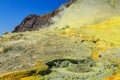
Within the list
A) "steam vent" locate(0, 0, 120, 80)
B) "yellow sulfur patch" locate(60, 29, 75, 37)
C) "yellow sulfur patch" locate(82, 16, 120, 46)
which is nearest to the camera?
"steam vent" locate(0, 0, 120, 80)

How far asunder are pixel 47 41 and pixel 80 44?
8.65ft

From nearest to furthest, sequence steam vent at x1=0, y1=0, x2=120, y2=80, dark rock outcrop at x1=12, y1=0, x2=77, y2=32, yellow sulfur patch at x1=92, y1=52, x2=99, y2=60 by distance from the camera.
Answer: steam vent at x1=0, y1=0, x2=120, y2=80
yellow sulfur patch at x1=92, y1=52, x2=99, y2=60
dark rock outcrop at x1=12, y1=0, x2=77, y2=32

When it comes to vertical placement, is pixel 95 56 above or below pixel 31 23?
below

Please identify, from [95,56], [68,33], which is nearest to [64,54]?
[95,56]

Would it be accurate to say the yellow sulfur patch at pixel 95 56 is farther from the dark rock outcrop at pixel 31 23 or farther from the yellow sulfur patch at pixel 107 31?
the dark rock outcrop at pixel 31 23

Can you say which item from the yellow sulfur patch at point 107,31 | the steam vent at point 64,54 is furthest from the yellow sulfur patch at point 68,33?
the yellow sulfur patch at point 107,31

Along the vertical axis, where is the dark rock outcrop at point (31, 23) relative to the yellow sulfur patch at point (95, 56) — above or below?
above

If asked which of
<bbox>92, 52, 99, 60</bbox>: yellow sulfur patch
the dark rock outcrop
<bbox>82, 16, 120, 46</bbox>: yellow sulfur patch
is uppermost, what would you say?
the dark rock outcrop

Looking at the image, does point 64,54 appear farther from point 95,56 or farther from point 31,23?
point 31,23

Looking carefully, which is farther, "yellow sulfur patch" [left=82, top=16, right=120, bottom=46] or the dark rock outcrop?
the dark rock outcrop

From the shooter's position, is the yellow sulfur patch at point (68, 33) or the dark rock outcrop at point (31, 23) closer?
the yellow sulfur patch at point (68, 33)

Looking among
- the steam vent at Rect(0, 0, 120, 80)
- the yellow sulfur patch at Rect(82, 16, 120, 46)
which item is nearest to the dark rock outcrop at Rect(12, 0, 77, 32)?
the yellow sulfur patch at Rect(82, 16, 120, 46)

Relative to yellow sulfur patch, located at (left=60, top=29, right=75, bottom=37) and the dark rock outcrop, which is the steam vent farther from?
the dark rock outcrop

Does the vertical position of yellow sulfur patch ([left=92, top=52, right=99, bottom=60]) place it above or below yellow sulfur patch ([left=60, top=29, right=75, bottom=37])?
below
